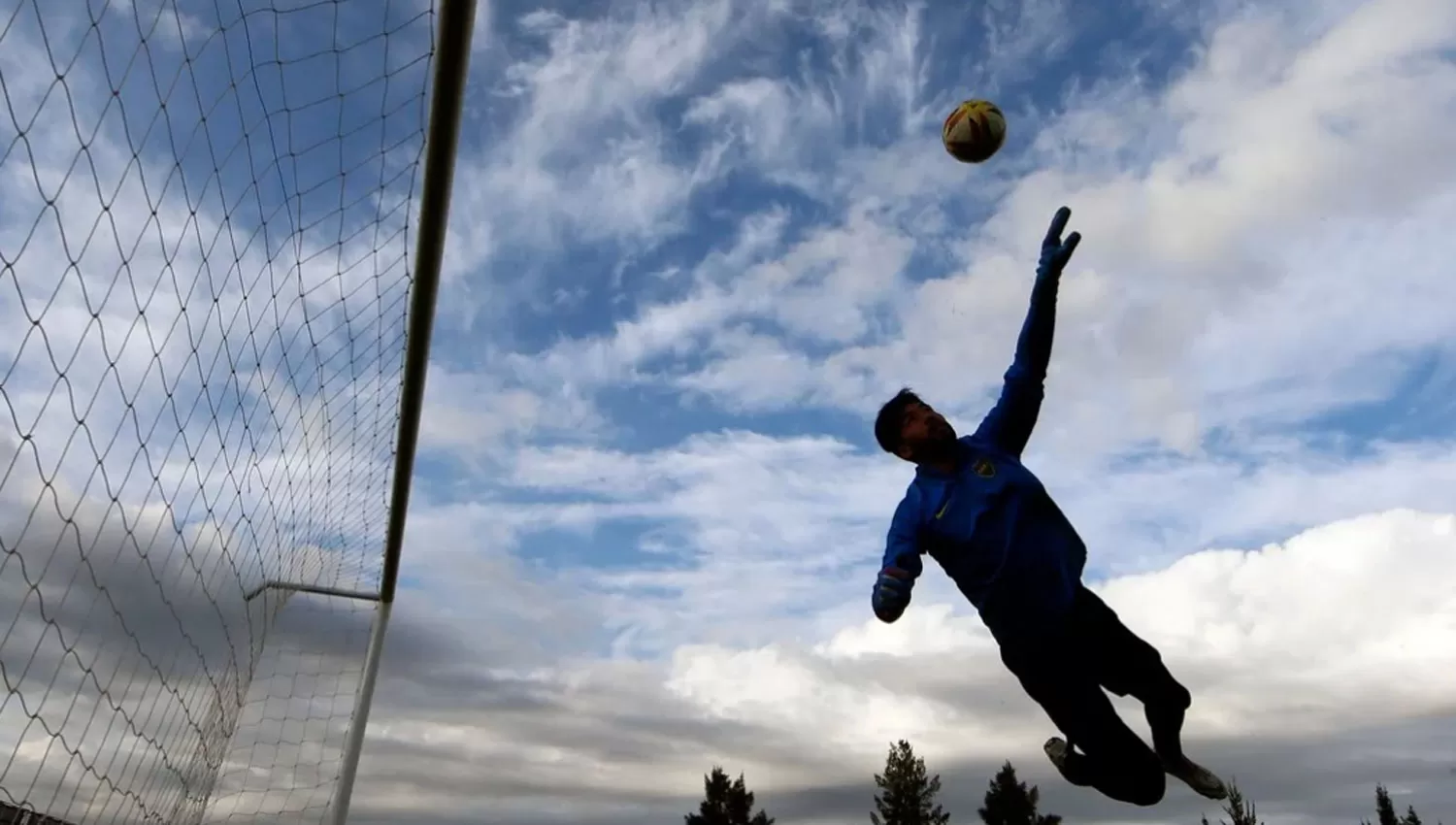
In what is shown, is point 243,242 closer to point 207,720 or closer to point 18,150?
point 18,150

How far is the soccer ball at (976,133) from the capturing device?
4.57 meters

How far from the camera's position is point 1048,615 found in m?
3.77

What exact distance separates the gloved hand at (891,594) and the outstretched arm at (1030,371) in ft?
2.53

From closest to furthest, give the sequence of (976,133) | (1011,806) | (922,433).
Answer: (922,433)
(976,133)
(1011,806)

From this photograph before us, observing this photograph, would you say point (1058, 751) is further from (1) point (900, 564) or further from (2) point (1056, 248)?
(2) point (1056, 248)

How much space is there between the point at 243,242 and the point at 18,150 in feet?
5.44

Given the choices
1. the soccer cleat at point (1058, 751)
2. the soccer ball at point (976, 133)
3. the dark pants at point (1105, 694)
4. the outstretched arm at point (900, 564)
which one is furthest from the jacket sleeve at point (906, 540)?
the soccer ball at point (976, 133)

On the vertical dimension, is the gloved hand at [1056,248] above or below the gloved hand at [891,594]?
above

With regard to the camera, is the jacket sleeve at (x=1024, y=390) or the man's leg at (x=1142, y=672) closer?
the man's leg at (x=1142, y=672)

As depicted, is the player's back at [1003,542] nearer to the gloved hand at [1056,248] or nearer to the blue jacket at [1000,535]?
the blue jacket at [1000,535]

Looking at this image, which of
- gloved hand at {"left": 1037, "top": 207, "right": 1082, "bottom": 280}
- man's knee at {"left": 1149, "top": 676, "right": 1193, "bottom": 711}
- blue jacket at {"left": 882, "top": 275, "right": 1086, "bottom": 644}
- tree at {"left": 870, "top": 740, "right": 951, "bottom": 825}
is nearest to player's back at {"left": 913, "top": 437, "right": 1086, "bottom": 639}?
blue jacket at {"left": 882, "top": 275, "right": 1086, "bottom": 644}

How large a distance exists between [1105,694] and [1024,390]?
44.7 inches

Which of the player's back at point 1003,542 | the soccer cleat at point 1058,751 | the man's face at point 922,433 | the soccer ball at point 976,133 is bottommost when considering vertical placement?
the soccer cleat at point 1058,751

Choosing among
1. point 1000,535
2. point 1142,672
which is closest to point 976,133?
point 1000,535
